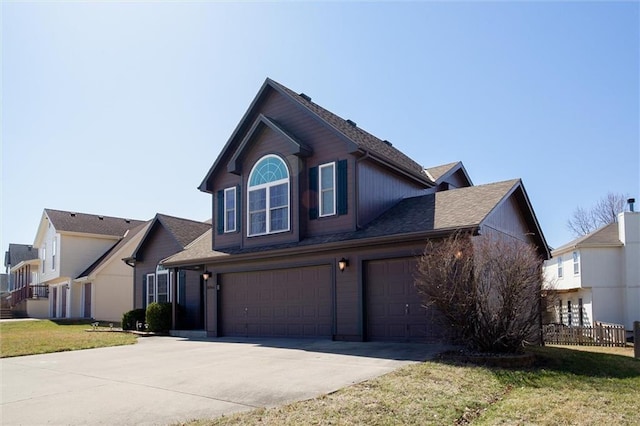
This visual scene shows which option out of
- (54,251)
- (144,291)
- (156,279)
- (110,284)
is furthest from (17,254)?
(156,279)

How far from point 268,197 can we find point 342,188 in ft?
10.6

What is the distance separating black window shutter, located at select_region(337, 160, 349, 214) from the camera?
16578 millimetres

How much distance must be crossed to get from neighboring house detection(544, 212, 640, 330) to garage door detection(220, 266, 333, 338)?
15975 mm

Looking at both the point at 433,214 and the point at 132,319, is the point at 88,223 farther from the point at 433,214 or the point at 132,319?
the point at 433,214

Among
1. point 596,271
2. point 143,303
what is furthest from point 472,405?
point 596,271

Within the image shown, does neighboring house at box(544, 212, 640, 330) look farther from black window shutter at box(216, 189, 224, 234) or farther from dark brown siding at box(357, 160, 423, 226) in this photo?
black window shutter at box(216, 189, 224, 234)

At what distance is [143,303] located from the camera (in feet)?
85.2

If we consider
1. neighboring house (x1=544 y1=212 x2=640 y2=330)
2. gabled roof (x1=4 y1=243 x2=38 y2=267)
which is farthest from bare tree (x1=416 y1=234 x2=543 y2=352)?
gabled roof (x1=4 y1=243 x2=38 y2=267)

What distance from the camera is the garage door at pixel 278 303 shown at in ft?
54.5

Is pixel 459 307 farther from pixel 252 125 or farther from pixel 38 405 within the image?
pixel 252 125

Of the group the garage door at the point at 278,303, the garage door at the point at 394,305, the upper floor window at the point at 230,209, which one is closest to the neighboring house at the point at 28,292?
the upper floor window at the point at 230,209

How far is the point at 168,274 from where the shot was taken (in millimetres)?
24609

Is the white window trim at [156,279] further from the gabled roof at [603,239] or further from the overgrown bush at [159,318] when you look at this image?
the gabled roof at [603,239]

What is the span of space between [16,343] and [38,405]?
11.6 meters
